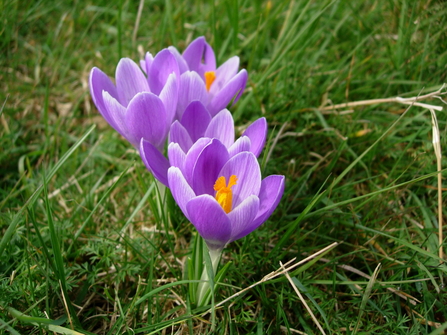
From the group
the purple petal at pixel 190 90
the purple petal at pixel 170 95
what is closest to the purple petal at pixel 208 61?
the purple petal at pixel 190 90

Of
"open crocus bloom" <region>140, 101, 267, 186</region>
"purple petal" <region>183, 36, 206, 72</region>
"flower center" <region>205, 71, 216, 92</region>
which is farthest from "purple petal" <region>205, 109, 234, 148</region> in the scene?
"purple petal" <region>183, 36, 206, 72</region>

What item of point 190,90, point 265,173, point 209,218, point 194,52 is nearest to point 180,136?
point 190,90

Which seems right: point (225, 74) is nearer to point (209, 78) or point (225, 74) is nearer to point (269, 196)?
point (209, 78)

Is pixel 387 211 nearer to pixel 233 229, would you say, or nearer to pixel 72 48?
pixel 233 229

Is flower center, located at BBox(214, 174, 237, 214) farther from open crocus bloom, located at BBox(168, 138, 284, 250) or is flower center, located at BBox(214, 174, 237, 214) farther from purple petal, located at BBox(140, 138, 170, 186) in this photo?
purple petal, located at BBox(140, 138, 170, 186)

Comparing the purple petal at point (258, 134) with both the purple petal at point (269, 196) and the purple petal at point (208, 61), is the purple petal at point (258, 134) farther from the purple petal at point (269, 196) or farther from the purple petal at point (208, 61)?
the purple petal at point (208, 61)
